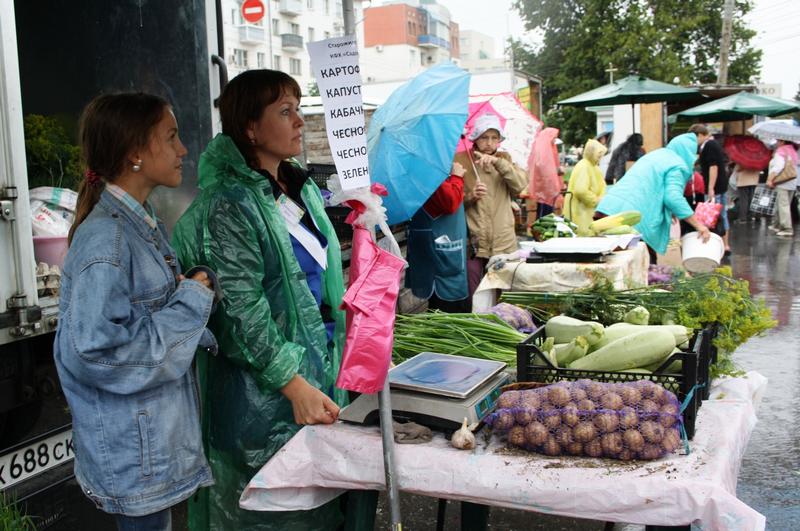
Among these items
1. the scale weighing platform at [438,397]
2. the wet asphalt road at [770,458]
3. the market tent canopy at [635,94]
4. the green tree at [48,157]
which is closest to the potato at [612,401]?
the scale weighing platform at [438,397]

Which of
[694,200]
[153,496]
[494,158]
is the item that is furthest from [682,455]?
[694,200]

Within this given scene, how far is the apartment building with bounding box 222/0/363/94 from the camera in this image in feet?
193

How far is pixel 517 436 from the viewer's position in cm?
207

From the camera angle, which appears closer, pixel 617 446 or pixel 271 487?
pixel 617 446

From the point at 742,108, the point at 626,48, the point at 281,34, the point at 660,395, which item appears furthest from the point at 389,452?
the point at 281,34

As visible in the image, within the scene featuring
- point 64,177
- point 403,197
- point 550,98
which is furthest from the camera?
point 550,98

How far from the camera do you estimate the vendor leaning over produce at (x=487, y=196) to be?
6.39 meters

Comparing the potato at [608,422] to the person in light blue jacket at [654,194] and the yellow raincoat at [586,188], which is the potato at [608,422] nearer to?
the person in light blue jacket at [654,194]

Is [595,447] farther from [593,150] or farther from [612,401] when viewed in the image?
[593,150]

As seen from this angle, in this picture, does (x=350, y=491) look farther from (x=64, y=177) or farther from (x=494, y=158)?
(x=494, y=158)

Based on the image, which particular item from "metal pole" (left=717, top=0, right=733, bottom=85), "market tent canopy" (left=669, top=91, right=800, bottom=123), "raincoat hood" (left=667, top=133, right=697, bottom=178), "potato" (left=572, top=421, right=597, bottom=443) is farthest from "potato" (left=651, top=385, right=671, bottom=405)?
"metal pole" (left=717, top=0, right=733, bottom=85)

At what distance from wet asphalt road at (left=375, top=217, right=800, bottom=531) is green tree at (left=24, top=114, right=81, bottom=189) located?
2350 mm

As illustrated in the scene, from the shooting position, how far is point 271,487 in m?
2.24

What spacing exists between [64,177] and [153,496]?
232cm
